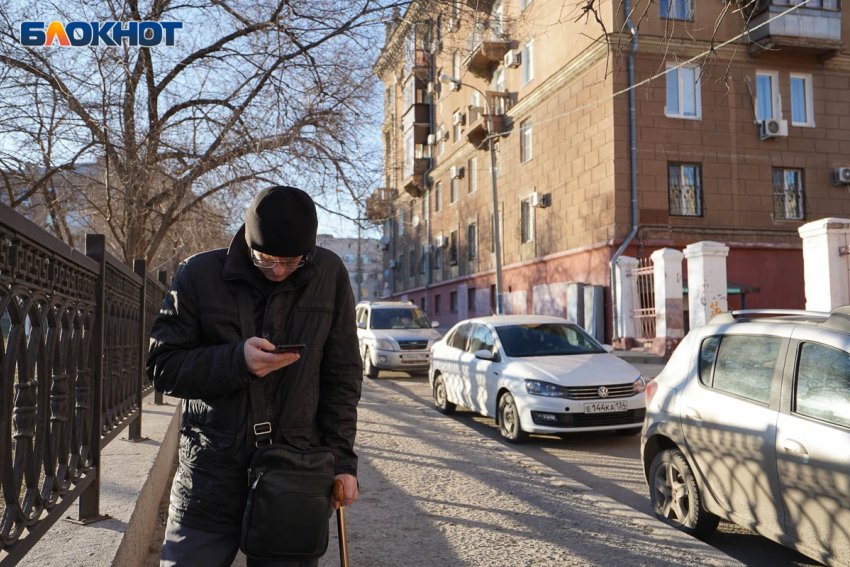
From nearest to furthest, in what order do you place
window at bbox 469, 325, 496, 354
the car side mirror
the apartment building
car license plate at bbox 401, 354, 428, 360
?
the car side mirror
window at bbox 469, 325, 496, 354
car license plate at bbox 401, 354, 428, 360
the apartment building

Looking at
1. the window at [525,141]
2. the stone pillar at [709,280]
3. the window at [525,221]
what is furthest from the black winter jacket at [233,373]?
the window at [525,141]

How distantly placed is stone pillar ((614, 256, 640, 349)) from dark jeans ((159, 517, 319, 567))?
17.3 metres

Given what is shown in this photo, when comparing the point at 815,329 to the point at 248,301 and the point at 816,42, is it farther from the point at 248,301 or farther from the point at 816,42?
the point at 816,42

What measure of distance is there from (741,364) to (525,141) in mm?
22642

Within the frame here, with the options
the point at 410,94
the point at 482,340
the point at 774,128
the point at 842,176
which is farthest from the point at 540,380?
the point at 410,94

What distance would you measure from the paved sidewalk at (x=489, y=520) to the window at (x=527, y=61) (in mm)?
21070

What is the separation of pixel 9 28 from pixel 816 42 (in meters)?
20.7

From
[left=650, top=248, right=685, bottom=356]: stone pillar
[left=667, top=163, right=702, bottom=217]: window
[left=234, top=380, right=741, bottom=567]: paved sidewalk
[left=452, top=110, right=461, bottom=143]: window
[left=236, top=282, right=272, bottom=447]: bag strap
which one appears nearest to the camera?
[left=236, top=282, right=272, bottom=447]: bag strap

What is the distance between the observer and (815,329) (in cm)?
411

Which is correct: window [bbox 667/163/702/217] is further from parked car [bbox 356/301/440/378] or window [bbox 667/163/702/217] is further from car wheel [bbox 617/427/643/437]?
car wheel [bbox 617/427/643/437]

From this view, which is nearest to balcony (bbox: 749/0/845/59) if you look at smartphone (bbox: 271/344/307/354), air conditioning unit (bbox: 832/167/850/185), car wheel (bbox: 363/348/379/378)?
air conditioning unit (bbox: 832/167/850/185)

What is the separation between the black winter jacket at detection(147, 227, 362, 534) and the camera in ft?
7.35

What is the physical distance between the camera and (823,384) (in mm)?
3951

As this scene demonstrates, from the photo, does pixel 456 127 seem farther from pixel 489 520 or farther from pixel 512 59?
pixel 489 520
